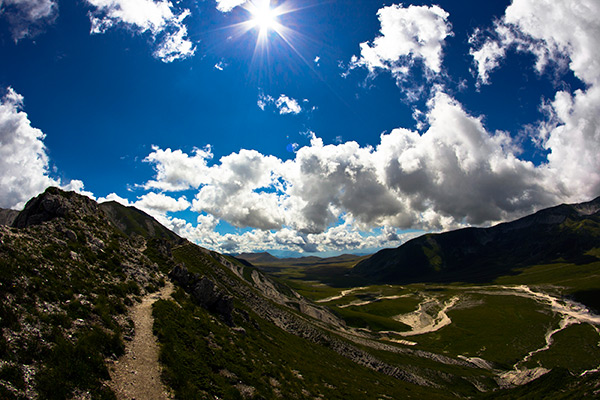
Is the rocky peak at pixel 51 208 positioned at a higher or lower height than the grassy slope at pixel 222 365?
higher

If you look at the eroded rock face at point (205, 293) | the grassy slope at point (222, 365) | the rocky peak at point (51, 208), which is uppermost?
the rocky peak at point (51, 208)

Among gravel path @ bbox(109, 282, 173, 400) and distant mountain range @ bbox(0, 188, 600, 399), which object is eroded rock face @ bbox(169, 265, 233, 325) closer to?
distant mountain range @ bbox(0, 188, 600, 399)

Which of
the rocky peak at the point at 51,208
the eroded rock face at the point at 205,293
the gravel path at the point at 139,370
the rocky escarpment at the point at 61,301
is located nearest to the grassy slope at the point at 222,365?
the gravel path at the point at 139,370

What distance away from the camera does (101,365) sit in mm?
14445

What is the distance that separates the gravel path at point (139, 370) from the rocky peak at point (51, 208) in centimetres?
2238

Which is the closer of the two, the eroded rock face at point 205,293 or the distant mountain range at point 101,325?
the distant mountain range at point 101,325

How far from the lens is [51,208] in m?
33.5

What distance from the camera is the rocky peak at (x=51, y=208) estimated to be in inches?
1300

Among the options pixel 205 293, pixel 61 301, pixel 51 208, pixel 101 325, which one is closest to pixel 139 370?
pixel 101 325

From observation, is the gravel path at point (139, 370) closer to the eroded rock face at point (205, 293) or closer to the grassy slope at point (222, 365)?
the grassy slope at point (222, 365)

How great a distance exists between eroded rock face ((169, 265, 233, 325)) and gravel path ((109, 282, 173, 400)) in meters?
15.1

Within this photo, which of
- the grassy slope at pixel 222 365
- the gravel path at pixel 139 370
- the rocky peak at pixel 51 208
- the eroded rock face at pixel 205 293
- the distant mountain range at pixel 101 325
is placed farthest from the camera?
the eroded rock face at pixel 205 293

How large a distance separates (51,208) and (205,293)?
74.9 feet

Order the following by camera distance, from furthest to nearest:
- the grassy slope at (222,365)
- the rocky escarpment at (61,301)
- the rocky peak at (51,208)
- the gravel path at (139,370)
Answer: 1. the rocky peak at (51,208)
2. the grassy slope at (222,365)
3. the gravel path at (139,370)
4. the rocky escarpment at (61,301)
